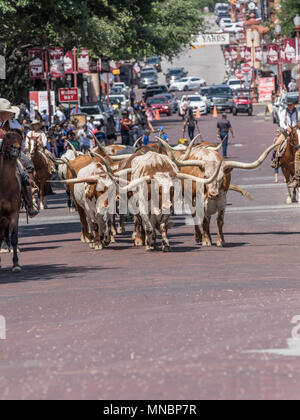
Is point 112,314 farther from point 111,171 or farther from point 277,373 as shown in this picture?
point 111,171

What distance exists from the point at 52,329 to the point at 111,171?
9149 millimetres

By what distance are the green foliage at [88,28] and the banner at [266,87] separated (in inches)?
299

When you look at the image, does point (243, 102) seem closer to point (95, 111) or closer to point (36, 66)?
point (95, 111)

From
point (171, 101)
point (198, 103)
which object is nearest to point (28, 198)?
point (198, 103)

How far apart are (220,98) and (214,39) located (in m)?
77.7

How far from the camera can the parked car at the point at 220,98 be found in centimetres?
8181

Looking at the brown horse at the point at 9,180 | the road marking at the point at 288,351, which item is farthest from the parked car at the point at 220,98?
the road marking at the point at 288,351

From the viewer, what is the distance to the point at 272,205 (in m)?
28.0

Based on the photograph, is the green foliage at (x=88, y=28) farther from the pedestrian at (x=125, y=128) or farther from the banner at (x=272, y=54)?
the banner at (x=272, y=54)

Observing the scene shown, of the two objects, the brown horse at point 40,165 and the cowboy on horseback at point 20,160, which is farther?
the brown horse at point 40,165

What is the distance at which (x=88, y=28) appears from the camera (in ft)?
118

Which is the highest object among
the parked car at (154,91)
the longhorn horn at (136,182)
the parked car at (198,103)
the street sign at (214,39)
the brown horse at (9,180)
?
the street sign at (214,39)
